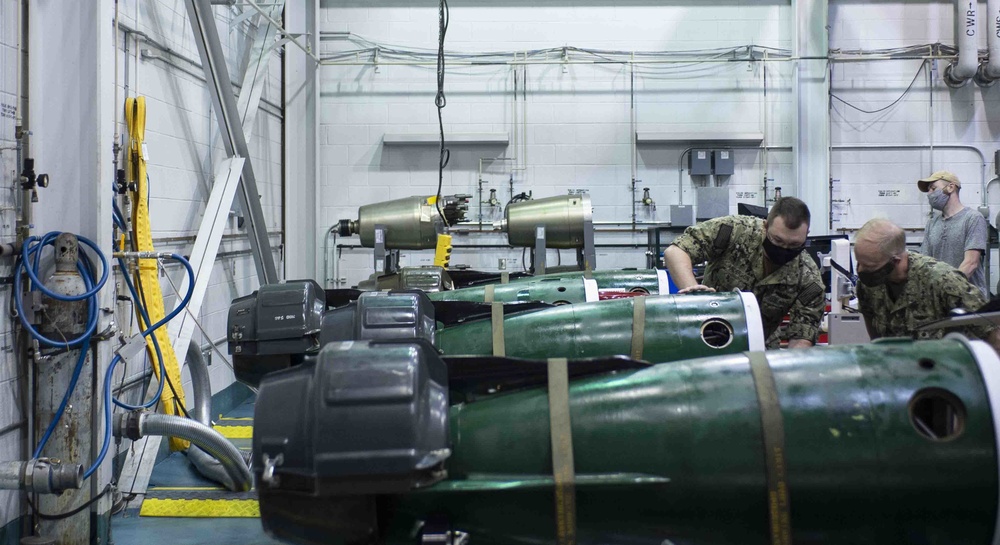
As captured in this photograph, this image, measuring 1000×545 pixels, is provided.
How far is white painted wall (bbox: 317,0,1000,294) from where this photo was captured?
777cm

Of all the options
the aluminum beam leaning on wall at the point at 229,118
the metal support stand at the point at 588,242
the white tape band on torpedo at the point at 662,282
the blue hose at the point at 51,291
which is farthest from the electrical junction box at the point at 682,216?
the blue hose at the point at 51,291

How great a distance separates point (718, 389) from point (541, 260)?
3.92m

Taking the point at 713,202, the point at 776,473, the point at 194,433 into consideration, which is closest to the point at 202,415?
the point at 194,433

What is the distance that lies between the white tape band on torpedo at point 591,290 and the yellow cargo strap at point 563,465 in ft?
6.84

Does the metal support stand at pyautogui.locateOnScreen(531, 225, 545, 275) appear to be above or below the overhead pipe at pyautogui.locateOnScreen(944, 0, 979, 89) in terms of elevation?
below

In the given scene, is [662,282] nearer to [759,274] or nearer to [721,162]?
[759,274]

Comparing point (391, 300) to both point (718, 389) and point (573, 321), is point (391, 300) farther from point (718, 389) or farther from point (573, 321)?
point (718, 389)

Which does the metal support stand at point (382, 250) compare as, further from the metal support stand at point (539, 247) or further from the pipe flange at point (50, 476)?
the pipe flange at point (50, 476)

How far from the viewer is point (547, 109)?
25.6 feet

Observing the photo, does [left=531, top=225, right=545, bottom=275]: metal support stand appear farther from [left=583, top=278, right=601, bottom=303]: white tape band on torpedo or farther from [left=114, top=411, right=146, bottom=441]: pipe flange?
[left=114, top=411, right=146, bottom=441]: pipe flange

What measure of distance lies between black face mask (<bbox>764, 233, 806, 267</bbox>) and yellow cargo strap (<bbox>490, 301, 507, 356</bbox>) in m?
1.32

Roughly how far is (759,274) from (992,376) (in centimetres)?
211

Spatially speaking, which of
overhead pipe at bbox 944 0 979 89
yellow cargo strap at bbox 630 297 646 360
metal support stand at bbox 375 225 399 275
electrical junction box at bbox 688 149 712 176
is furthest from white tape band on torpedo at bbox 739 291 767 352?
overhead pipe at bbox 944 0 979 89

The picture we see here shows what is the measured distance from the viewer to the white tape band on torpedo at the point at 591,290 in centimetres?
385
